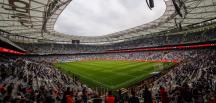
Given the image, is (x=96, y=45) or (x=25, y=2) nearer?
(x=25, y=2)

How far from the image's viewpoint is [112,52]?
84062 mm

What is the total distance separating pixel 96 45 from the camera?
318 ft

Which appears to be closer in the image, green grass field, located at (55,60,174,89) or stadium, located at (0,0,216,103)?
stadium, located at (0,0,216,103)

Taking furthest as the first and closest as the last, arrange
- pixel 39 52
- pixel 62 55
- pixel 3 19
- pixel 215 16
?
pixel 62 55 → pixel 39 52 → pixel 215 16 → pixel 3 19

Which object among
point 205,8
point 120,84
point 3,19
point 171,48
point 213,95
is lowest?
point 120,84

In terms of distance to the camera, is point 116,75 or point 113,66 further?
point 113,66

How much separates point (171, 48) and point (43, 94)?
48.9m

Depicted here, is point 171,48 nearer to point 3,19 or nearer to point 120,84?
point 120,84

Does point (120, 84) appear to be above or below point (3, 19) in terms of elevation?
below

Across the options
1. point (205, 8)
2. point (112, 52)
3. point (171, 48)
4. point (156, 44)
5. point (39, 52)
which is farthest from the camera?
point (112, 52)

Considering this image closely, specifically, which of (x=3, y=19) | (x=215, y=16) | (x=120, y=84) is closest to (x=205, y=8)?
(x=215, y=16)

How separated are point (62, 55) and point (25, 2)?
5537cm

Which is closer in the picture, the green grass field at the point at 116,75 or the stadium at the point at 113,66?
the stadium at the point at 113,66

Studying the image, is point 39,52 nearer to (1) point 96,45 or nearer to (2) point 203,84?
(1) point 96,45
